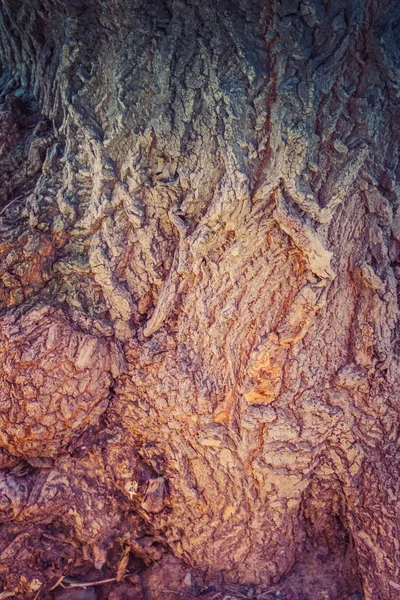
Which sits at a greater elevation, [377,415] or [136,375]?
[377,415]

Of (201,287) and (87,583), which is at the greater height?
(201,287)

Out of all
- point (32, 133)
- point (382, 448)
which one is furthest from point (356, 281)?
point (32, 133)

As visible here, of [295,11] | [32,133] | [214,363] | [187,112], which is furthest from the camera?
[32,133]

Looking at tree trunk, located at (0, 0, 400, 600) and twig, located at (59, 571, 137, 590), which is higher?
tree trunk, located at (0, 0, 400, 600)

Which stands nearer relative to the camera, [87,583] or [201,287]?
[201,287]

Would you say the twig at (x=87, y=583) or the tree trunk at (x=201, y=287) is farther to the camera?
the twig at (x=87, y=583)

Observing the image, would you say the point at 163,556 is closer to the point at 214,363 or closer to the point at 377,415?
the point at 214,363

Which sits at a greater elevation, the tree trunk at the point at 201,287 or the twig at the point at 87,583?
the tree trunk at the point at 201,287

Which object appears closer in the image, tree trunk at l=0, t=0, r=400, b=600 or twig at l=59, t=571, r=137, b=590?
tree trunk at l=0, t=0, r=400, b=600
